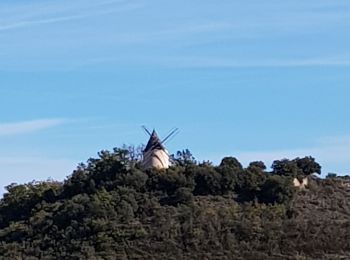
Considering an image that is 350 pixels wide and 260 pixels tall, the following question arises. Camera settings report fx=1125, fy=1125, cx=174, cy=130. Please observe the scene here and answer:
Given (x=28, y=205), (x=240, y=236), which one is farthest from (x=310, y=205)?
(x=28, y=205)

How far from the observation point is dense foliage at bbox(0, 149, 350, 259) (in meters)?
63.7

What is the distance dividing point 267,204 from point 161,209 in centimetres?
676

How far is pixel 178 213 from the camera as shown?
68000 millimetres

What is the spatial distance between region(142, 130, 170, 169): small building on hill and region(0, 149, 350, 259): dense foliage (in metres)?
0.80

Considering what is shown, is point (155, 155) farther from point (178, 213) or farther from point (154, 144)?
point (178, 213)

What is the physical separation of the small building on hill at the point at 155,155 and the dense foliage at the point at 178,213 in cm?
80

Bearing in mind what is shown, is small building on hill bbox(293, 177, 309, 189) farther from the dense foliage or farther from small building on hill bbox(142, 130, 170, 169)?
small building on hill bbox(142, 130, 170, 169)

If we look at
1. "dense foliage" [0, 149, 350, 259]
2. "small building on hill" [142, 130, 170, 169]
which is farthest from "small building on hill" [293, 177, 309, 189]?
"small building on hill" [142, 130, 170, 169]

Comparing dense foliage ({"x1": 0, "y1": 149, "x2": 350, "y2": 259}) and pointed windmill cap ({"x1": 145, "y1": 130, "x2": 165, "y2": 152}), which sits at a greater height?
pointed windmill cap ({"x1": 145, "y1": 130, "x2": 165, "y2": 152})

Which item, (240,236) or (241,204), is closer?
(240,236)

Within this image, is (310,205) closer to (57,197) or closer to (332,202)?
(332,202)

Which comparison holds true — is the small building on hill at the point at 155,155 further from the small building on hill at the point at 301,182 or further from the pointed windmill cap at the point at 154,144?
the small building on hill at the point at 301,182

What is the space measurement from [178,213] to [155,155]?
10464 millimetres

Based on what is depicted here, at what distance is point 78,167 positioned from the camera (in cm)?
7800
